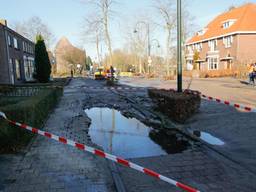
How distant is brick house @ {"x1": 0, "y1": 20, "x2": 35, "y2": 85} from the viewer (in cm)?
2519

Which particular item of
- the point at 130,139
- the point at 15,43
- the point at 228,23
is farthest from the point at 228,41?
the point at 130,139

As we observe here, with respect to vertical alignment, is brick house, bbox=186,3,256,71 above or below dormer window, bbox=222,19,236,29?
below

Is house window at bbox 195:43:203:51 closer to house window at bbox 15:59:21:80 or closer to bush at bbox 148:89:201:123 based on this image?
house window at bbox 15:59:21:80

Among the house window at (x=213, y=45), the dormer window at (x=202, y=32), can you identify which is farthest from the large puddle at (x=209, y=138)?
the dormer window at (x=202, y=32)

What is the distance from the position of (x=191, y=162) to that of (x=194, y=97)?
4.20 m

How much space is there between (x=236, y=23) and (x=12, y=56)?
34.9m

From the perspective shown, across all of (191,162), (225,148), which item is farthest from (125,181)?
(225,148)

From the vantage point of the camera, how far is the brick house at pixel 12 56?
25188 millimetres

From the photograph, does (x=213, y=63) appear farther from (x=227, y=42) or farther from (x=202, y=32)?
(x=202, y=32)

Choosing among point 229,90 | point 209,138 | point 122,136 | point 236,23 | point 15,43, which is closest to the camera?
point 209,138

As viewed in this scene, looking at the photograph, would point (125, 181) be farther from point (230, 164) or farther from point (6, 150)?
point (6, 150)

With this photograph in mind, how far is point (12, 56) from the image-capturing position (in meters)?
28.7

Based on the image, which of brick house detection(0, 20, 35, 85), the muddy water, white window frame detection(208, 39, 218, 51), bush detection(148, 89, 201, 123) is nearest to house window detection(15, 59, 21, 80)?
brick house detection(0, 20, 35, 85)

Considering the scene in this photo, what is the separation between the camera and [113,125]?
9.50 m
